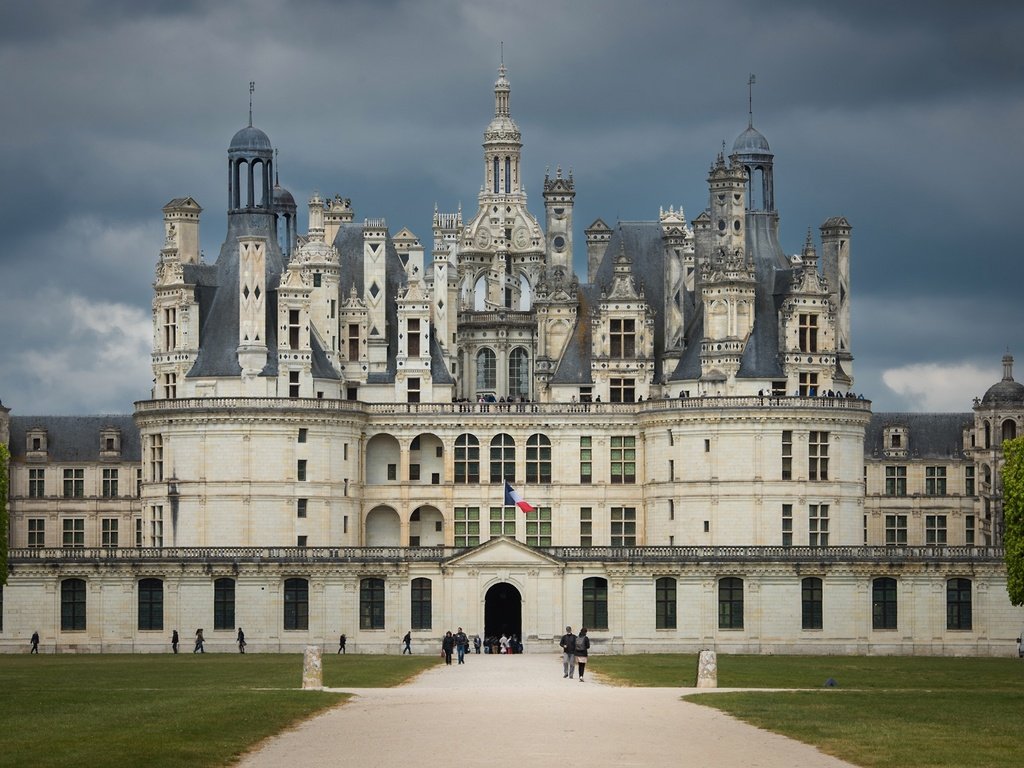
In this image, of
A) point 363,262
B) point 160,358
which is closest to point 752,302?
point 363,262

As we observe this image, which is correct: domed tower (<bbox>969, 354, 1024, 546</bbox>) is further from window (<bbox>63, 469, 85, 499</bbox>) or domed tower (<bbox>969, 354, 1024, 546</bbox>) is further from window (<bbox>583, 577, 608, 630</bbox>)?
window (<bbox>63, 469, 85, 499</bbox>)

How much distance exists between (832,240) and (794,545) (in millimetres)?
16743

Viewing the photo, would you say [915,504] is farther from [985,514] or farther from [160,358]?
[160,358]

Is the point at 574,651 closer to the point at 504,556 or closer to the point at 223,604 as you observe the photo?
the point at 504,556

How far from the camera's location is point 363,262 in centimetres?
11806

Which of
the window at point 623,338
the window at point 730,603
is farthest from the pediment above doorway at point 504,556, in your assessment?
the window at point 623,338

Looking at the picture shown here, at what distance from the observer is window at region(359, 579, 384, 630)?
102938mm

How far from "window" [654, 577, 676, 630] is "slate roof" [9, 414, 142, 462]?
37.7 metres

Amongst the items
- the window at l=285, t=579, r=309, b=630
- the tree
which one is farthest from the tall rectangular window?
the window at l=285, t=579, r=309, b=630

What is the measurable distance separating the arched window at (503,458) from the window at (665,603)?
13.4 meters

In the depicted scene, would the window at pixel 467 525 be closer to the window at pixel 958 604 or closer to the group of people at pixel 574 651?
the window at pixel 958 604

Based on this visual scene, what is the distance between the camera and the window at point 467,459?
113688 mm

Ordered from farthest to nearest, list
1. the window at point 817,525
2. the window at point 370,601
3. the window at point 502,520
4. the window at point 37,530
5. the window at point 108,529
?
the window at point 108,529, the window at point 37,530, the window at point 502,520, the window at point 817,525, the window at point 370,601

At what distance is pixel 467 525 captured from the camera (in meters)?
115
